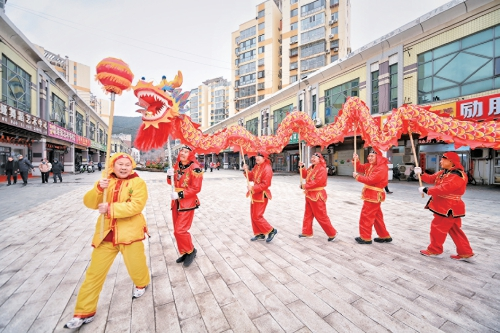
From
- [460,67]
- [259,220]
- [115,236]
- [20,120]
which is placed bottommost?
[259,220]

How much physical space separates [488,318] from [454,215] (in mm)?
1467

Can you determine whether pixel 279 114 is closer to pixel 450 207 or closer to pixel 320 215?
pixel 320 215

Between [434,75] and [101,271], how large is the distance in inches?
619

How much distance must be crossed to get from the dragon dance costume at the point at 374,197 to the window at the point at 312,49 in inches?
1258

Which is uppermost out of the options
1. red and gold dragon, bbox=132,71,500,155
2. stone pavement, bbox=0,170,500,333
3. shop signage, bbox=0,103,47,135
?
shop signage, bbox=0,103,47,135

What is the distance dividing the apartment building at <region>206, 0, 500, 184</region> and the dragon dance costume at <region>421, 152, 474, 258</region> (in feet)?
12.4

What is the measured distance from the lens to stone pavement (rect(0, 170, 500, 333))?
206 cm

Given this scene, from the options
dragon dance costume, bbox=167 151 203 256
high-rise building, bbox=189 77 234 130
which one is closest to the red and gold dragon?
dragon dance costume, bbox=167 151 203 256

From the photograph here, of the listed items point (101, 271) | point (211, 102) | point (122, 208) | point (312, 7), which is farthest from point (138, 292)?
point (211, 102)

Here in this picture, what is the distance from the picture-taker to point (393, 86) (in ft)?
43.8

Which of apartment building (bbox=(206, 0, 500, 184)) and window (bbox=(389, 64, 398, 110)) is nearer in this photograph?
apartment building (bbox=(206, 0, 500, 184))

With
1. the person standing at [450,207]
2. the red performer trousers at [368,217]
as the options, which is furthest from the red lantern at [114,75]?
the person standing at [450,207]

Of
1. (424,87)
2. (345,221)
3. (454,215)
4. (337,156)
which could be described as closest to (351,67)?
(424,87)

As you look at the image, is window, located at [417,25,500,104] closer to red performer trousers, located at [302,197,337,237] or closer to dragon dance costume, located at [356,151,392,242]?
dragon dance costume, located at [356,151,392,242]
